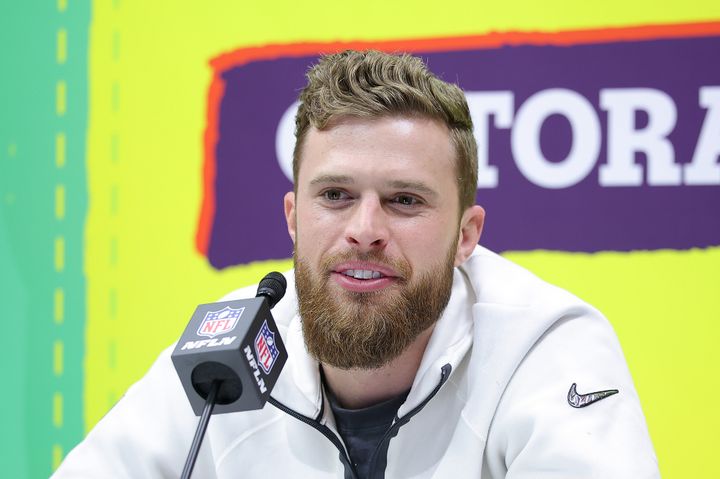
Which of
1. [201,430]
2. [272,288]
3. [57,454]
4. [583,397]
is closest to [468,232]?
[583,397]

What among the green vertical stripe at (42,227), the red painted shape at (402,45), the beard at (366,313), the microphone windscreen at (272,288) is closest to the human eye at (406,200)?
the beard at (366,313)

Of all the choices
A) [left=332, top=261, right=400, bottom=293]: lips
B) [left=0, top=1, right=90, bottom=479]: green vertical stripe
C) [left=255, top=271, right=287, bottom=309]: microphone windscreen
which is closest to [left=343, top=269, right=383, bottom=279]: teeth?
[left=332, top=261, right=400, bottom=293]: lips

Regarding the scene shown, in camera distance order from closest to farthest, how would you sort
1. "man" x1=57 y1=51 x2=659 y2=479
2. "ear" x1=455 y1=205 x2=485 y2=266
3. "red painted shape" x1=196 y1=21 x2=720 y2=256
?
"man" x1=57 y1=51 x2=659 y2=479 < "ear" x1=455 y1=205 x2=485 y2=266 < "red painted shape" x1=196 y1=21 x2=720 y2=256

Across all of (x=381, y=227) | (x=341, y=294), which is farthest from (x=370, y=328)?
(x=381, y=227)

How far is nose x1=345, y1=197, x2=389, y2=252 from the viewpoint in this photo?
5.11ft

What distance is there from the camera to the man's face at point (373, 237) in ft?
5.24

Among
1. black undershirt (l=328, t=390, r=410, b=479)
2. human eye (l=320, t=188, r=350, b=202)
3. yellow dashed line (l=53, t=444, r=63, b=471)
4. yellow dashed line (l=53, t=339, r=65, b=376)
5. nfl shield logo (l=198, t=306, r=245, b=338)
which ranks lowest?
yellow dashed line (l=53, t=444, r=63, b=471)

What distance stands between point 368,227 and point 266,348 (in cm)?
34

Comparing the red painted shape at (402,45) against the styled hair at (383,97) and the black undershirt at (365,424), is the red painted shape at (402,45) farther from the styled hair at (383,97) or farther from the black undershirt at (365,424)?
the black undershirt at (365,424)

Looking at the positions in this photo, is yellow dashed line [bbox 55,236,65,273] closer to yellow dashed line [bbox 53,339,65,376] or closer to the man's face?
yellow dashed line [bbox 53,339,65,376]

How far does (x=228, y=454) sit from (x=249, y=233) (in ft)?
2.58

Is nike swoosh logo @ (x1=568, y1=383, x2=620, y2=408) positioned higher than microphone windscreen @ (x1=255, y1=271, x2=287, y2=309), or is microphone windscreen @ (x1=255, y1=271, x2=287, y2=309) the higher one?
microphone windscreen @ (x1=255, y1=271, x2=287, y2=309)

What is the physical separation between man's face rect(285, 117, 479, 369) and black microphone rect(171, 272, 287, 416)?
0.31m

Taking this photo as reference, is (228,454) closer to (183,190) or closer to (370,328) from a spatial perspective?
(370,328)
